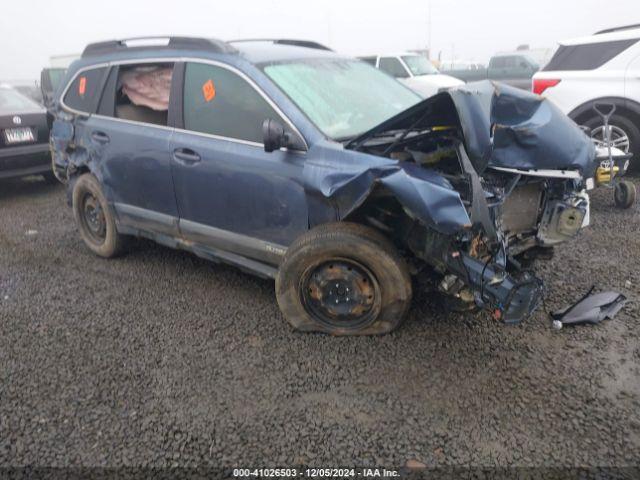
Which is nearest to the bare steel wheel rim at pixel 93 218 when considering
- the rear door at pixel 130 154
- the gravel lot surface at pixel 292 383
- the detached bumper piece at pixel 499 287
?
the rear door at pixel 130 154

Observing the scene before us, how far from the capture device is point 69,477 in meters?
2.26

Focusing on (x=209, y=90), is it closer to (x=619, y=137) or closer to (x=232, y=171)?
(x=232, y=171)

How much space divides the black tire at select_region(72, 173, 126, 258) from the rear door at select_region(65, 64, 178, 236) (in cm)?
15

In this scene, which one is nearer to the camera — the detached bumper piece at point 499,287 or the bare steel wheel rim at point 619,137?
the detached bumper piece at point 499,287

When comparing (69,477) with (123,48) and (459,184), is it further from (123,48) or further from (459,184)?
(123,48)

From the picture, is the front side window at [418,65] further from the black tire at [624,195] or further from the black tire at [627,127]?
the black tire at [624,195]

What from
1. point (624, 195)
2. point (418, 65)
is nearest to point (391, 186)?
point (624, 195)

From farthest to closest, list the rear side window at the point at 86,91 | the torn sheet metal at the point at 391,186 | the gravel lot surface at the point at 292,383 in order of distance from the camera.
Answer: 1. the rear side window at the point at 86,91
2. the torn sheet metal at the point at 391,186
3. the gravel lot surface at the point at 292,383

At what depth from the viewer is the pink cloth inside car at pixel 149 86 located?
4047 millimetres

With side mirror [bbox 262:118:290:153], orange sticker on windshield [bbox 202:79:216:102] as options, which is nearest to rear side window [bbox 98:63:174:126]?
orange sticker on windshield [bbox 202:79:216:102]

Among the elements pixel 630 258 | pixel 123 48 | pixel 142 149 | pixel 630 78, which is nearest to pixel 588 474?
pixel 630 258

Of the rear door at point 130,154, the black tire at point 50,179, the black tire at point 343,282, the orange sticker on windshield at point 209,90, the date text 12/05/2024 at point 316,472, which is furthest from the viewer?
the black tire at point 50,179

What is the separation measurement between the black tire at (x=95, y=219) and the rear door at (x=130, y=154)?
146mm

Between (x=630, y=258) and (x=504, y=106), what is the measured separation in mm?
2035
